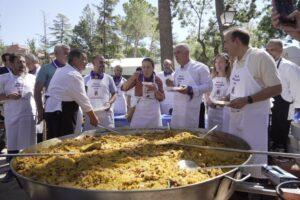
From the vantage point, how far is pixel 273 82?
3654mm

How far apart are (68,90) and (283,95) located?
3.14 m

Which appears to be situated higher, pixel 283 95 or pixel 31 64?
pixel 31 64

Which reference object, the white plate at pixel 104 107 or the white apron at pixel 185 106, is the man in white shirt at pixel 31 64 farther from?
the white apron at pixel 185 106

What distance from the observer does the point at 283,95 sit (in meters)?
5.74

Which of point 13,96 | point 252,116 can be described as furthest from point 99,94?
point 252,116

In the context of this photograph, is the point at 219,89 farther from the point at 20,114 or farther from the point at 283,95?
the point at 20,114

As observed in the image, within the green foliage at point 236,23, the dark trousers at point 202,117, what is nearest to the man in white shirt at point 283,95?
the dark trousers at point 202,117

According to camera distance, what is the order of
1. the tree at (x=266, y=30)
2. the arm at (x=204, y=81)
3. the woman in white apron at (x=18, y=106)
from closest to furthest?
the arm at (x=204, y=81) < the woman in white apron at (x=18, y=106) < the tree at (x=266, y=30)

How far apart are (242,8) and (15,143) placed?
23332 millimetres

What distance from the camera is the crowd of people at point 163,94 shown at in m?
3.79

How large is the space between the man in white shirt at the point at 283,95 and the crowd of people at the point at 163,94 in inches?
0.6

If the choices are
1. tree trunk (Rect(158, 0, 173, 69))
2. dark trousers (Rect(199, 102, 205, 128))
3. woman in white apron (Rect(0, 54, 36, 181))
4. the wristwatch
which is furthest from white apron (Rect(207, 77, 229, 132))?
tree trunk (Rect(158, 0, 173, 69))

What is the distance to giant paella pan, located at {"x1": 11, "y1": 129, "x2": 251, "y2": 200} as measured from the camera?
200 centimetres

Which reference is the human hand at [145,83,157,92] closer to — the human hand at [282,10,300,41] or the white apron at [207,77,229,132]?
the white apron at [207,77,229,132]
